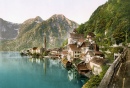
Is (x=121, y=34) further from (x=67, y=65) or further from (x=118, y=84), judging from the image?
(x=118, y=84)

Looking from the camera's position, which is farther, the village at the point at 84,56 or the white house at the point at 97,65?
the village at the point at 84,56

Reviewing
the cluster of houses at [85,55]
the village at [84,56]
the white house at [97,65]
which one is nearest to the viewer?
the white house at [97,65]

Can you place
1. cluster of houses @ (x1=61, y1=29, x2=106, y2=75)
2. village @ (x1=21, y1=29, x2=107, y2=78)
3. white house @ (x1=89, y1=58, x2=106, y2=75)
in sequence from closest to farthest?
white house @ (x1=89, y1=58, x2=106, y2=75) < cluster of houses @ (x1=61, y1=29, x2=106, y2=75) < village @ (x1=21, y1=29, x2=107, y2=78)

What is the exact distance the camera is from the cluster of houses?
27895 mm

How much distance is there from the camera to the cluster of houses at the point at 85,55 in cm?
2790

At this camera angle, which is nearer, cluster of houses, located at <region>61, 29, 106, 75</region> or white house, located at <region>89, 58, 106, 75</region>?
white house, located at <region>89, 58, 106, 75</region>

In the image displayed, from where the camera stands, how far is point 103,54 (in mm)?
35406

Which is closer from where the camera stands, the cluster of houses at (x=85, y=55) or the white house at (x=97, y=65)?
the white house at (x=97, y=65)

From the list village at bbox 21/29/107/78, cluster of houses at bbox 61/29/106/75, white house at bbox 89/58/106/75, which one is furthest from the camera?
village at bbox 21/29/107/78

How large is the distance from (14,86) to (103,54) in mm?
15659

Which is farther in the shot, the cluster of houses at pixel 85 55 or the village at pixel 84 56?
the village at pixel 84 56

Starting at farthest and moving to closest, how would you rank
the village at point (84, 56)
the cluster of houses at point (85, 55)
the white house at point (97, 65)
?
the village at point (84, 56) < the cluster of houses at point (85, 55) < the white house at point (97, 65)

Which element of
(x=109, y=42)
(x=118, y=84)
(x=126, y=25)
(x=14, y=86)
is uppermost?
(x=126, y=25)

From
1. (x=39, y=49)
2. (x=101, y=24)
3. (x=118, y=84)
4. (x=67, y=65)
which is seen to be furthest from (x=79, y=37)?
(x=118, y=84)
